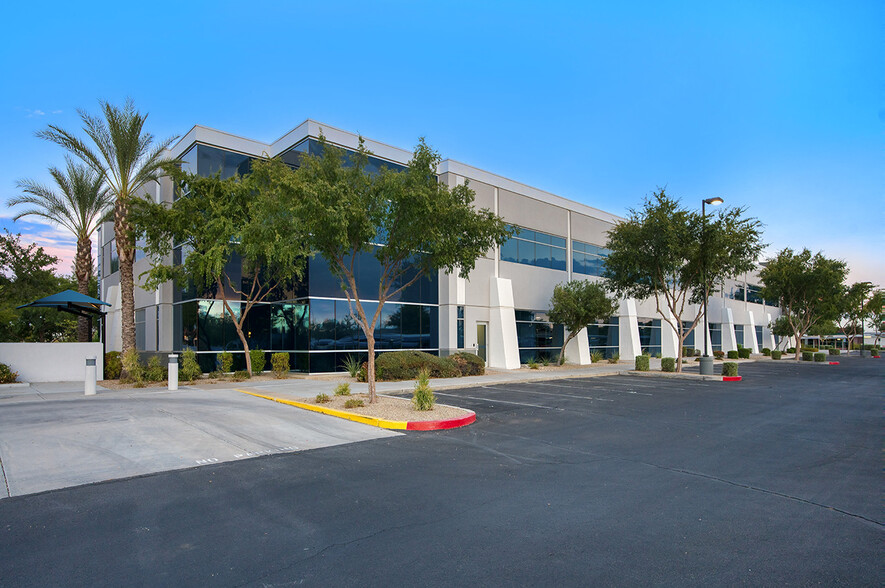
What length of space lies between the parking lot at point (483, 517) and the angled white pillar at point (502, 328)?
17.7 m

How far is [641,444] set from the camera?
9312mm

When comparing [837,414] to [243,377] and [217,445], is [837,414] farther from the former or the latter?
[243,377]

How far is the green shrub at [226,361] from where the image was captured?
2153 cm

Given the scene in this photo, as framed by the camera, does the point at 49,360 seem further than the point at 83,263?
No

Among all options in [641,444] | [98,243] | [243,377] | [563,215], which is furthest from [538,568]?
[98,243]

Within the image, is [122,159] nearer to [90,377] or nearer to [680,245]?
[90,377]

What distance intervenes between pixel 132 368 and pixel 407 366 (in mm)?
10268

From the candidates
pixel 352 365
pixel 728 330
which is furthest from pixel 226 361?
pixel 728 330

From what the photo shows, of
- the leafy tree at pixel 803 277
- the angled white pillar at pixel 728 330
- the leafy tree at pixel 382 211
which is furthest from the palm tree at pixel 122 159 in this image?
the angled white pillar at pixel 728 330

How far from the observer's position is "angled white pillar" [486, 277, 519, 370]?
2758cm

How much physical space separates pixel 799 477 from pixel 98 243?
4942cm

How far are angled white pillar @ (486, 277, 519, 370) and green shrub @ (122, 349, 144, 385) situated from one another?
1681cm

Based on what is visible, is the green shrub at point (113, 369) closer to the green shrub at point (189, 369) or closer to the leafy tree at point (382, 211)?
the green shrub at point (189, 369)

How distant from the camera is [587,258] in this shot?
36.2 metres
